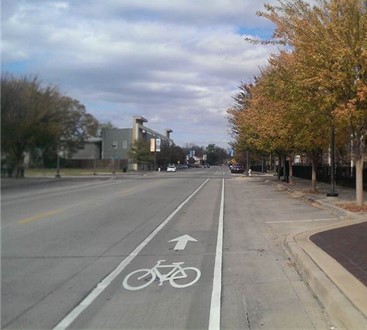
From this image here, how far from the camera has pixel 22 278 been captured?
7887 millimetres

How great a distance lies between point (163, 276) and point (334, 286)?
2.67 meters

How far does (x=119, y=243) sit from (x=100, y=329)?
5.76 metres

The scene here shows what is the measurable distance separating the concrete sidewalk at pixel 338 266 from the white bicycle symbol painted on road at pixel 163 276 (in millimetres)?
1716

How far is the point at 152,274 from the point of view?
8195 millimetres

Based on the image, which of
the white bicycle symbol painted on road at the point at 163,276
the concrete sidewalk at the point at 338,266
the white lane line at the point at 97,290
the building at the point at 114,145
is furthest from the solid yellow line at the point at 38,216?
the building at the point at 114,145

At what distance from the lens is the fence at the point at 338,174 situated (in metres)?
31.0

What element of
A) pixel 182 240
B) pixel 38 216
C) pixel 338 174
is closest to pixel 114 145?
pixel 338 174

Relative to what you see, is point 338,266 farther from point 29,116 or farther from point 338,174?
point 29,116

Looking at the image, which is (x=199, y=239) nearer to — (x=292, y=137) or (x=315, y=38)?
(x=315, y=38)

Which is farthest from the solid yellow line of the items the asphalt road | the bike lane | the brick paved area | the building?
the building

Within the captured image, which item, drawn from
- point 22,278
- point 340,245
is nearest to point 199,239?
point 340,245

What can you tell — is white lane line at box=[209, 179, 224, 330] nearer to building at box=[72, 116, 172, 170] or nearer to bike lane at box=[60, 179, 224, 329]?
bike lane at box=[60, 179, 224, 329]

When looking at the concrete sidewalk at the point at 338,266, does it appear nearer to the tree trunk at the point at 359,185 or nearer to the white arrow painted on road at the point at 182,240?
the white arrow painted on road at the point at 182,240

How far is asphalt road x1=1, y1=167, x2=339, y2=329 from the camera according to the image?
19.2ft
